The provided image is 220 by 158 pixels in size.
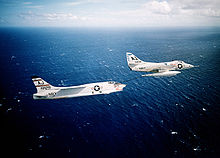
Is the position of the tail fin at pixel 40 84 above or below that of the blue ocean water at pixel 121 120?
above

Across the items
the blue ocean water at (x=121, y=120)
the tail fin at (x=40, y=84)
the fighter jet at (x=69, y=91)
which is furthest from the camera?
the fighter jet at (x=69, y=91)

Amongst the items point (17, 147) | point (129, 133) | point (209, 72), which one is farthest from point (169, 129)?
point (209, 72)

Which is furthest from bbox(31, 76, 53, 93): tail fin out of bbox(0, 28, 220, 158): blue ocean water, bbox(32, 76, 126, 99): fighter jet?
bbox(0, 28, 220, 158): blue ocean water

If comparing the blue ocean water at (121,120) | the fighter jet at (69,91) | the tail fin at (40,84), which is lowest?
the blue ocean water at (121,120)

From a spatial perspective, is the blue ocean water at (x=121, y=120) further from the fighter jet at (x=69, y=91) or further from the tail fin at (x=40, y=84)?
the tail fin at (x=40, y=84)

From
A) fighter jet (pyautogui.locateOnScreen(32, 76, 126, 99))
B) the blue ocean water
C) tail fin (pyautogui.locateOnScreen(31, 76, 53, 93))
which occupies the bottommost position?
the blue ocean water

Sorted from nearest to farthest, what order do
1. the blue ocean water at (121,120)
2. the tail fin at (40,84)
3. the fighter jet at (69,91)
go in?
the blue ocean water at (121,120) → the tail fin at (40,84) → the fighter jet at (69,91)

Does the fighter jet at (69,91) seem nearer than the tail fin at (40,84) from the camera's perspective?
No

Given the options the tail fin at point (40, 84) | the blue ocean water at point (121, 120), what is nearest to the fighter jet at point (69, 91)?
→ the tail fin at point (40, 84)

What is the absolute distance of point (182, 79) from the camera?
8488 cm

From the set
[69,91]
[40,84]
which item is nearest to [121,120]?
[69,91]

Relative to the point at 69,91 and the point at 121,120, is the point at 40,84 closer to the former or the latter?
the point at 69,91

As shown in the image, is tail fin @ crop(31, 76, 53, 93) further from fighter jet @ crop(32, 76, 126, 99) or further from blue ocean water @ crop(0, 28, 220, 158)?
blue ocean water @ crop(0, 28, 220, 158)

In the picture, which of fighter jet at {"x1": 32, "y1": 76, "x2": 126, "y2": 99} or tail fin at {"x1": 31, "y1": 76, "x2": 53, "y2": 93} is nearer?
tail fin at {"x1": 31, "y1": 76, "x2": 53, "y2": 93}
